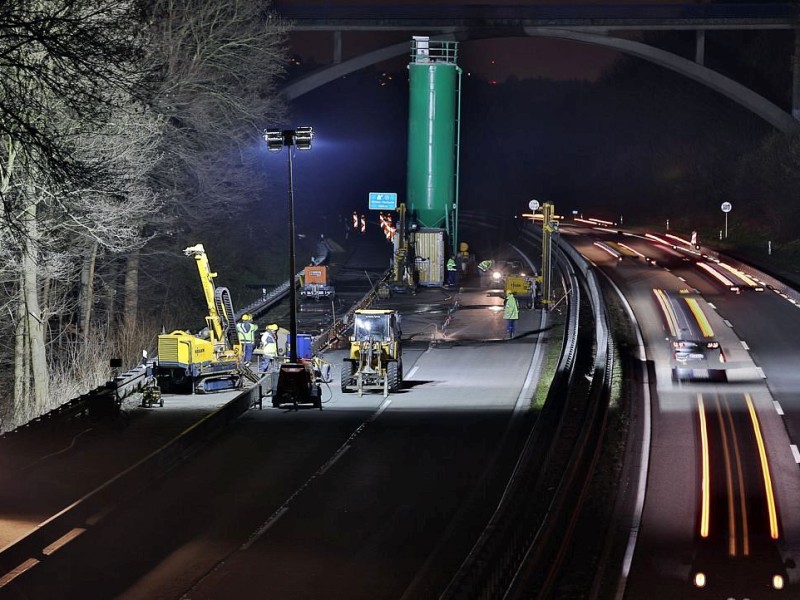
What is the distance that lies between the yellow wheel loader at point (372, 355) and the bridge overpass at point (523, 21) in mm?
47703

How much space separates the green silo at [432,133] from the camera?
188ft

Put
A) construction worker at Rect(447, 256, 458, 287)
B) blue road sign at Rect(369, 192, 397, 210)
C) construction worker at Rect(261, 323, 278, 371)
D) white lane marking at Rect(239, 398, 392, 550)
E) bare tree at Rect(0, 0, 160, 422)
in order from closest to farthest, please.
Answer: white lane marking at Rect(239, 398, 392, 550) → bare tree at Rect(0, 0, 160, 422) → construction worker at Rect(261, 323, 278, 371) → construction worker at Rect(447, 256, 458, 287) → blue road sign at Rect(369, 192, 397, 210)

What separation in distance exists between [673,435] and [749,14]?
197ft

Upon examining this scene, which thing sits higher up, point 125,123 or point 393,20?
point 393,20

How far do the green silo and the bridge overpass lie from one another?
20.5 meters

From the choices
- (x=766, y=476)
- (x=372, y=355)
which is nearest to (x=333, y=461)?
(x=372, y=355)

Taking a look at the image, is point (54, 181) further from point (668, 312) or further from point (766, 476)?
point (668, 312)

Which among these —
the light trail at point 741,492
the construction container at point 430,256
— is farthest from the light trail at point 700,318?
the light trail at point 741,492

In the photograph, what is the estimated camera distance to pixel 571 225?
93.6m

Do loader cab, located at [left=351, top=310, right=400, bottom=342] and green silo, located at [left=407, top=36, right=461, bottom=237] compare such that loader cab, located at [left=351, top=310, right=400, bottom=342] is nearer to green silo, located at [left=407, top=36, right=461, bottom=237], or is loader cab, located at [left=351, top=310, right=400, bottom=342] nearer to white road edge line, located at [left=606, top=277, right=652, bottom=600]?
white road edge line, located at [left=606, top=277, right=652, bottom=600]

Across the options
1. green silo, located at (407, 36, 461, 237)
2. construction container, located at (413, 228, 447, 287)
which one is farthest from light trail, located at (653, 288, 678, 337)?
green silo, located at (407, 36, 461, 237)

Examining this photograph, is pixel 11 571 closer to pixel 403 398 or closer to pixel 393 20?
pixel 403 398

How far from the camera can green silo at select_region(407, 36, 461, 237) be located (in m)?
57.2

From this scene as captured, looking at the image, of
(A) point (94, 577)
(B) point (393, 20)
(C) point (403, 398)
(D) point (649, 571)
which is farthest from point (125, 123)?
(B) point (393, 20)
